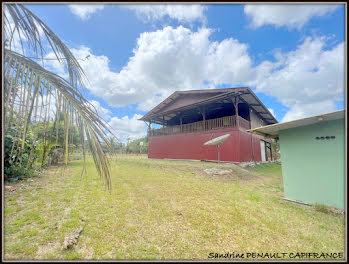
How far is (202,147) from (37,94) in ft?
29.7

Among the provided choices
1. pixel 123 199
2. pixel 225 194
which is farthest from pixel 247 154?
pixel 123 199

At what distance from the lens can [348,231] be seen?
1.42 meters

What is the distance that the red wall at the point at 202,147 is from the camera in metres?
8.17

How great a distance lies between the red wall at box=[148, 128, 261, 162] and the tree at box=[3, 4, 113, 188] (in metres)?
8.02

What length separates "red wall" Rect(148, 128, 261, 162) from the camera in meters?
8.17

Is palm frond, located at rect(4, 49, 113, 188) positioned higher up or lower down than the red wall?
higher up

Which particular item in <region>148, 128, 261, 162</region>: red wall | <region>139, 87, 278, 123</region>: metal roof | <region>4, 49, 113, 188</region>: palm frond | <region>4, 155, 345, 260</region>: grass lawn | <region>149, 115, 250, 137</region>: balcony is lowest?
<region>4, 155, 345, 260</region>: grass lawn

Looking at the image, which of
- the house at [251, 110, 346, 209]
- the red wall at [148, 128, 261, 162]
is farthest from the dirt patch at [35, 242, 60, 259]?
the red wall at [148, 128, 261, 162]

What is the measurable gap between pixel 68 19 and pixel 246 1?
206cm

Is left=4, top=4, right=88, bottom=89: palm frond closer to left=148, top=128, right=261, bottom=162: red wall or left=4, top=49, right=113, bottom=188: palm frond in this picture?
left=4, top=49, right=113, bottom=188: palm frond

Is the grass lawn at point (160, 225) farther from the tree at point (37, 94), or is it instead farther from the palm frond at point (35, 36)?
the palm frond at point (35, 36)

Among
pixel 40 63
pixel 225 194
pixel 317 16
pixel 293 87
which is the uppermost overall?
pixel 317 16

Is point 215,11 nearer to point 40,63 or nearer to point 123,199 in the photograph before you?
point 40,63

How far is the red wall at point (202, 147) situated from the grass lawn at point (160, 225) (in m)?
4.86
